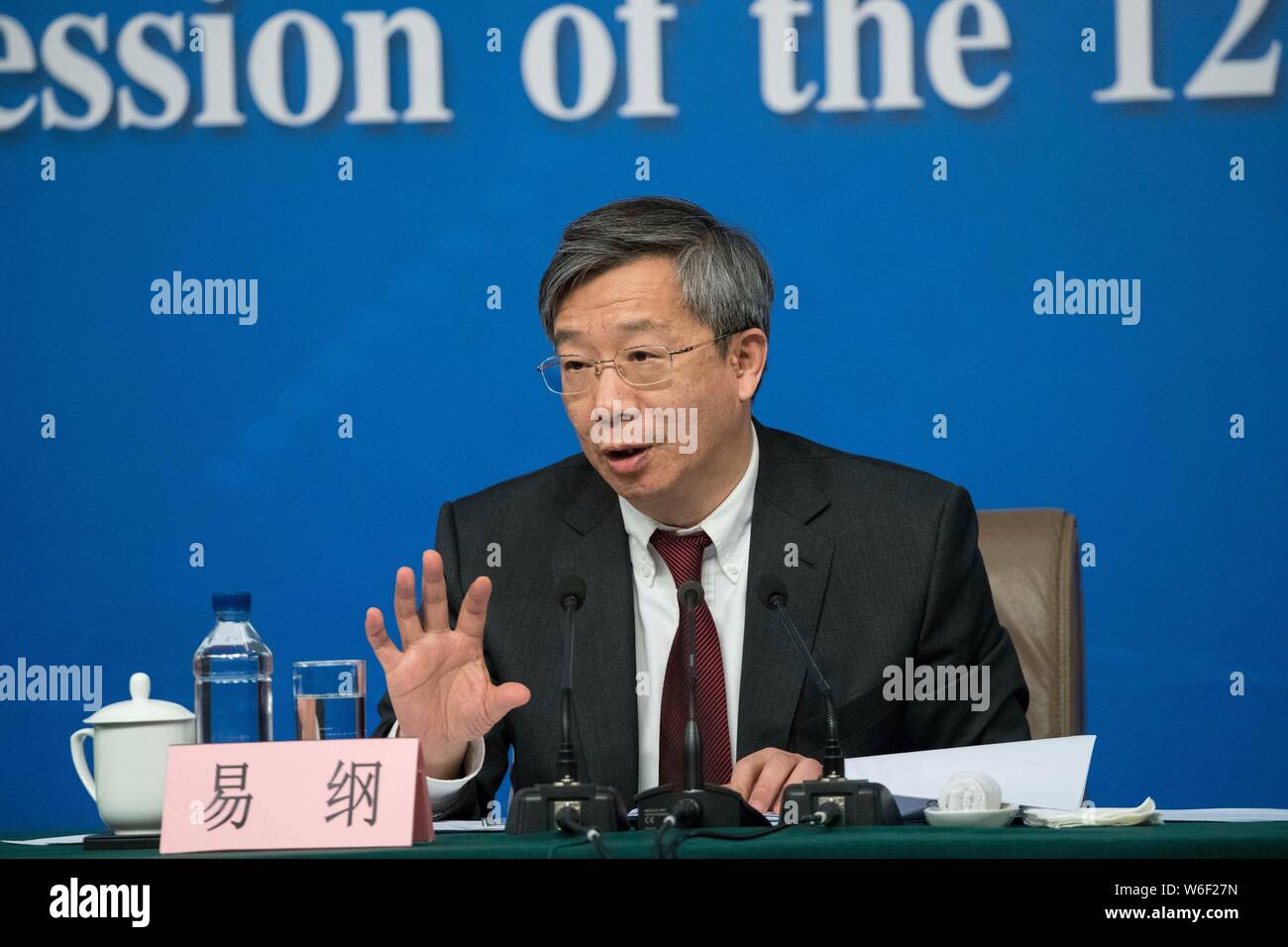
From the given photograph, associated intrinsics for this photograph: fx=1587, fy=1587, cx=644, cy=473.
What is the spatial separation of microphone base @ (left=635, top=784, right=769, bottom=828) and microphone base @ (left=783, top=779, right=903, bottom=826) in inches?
2.0

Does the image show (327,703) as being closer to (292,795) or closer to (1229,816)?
(292,795)

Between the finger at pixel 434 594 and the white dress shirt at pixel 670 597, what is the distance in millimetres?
566

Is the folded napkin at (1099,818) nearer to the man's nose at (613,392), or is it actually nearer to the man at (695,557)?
the man at (695,557)

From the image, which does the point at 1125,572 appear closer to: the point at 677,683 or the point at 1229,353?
the point at 1229,353

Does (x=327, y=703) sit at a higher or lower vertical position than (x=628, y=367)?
lower

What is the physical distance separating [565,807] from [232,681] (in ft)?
1.40

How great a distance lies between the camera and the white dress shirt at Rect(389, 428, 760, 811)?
246cm

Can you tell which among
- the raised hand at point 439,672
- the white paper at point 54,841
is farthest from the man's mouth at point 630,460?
the white paper at point 54,841

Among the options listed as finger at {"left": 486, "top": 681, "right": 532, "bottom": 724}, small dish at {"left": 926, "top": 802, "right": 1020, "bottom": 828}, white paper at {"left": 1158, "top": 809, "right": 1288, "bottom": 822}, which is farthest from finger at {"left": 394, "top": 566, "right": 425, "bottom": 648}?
white paper at {"left": 1158, "top": 809, "right": 1288, "bottom": 822}

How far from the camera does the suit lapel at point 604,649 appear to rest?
2.42 metres

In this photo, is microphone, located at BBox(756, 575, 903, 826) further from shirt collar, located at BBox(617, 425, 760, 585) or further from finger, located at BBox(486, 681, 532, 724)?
shirt collar, located at BBox(617, 425, 760, 585)

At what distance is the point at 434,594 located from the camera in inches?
76.6

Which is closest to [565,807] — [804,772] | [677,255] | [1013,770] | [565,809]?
[565,809]

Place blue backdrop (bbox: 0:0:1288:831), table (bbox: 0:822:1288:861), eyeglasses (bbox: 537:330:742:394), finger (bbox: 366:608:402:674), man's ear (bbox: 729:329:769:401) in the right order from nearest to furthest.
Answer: table (bbox: 0:822:1288:861) < finger (bbox: 366:608:402:674) < eyeglasses (bbox: 537:330:742:394) < man's ear (bbox: 729:329:769:401) < blue backdrop (bbox: 0:0:1288:831)
